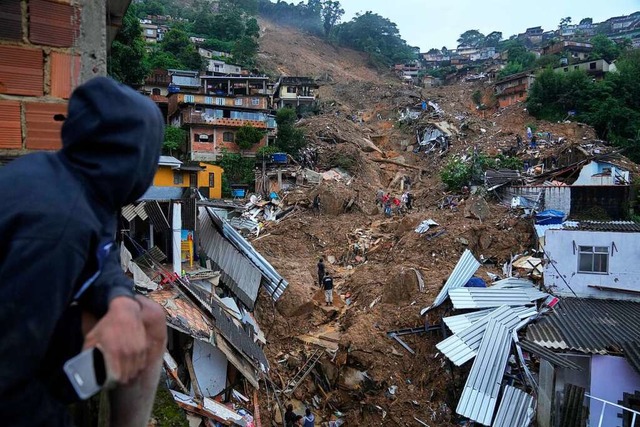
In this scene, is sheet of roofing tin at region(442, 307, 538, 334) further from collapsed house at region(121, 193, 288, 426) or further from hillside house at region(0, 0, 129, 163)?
hillside house at region(0, 0, 129, 163)

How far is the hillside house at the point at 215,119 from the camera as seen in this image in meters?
30.2

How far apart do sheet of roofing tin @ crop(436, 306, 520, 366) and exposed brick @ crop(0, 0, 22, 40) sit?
9.56 meters

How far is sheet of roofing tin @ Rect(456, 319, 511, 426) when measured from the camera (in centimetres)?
909

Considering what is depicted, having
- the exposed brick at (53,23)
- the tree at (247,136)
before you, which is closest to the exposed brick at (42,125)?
the exposed brick at (53,23)

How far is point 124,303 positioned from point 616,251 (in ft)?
41.1

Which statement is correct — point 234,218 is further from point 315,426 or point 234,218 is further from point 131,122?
point 131,122

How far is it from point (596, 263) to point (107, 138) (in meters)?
12.7

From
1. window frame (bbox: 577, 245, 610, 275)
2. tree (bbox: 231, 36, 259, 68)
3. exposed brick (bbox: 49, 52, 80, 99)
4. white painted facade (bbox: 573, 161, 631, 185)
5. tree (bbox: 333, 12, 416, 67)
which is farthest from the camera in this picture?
tree (bbox: 333, 12, 416, 67)

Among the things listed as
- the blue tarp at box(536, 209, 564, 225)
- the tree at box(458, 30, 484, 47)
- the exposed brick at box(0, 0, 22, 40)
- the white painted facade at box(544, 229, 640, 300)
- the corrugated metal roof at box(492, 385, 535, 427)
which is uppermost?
the tree at box(458, 30, 484, 47)

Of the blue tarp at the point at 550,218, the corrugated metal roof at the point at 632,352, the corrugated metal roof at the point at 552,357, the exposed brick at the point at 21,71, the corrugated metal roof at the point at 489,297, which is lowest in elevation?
the corrugated metal roof at the point at 489,297

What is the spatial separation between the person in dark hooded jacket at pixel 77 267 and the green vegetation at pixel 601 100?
33822mm

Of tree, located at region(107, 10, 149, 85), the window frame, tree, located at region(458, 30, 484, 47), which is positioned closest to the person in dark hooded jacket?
the window frame

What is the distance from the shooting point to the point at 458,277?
41.8 ft

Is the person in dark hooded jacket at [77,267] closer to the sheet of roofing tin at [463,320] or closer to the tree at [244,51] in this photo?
the sheet of roofing tin at [463,320]
